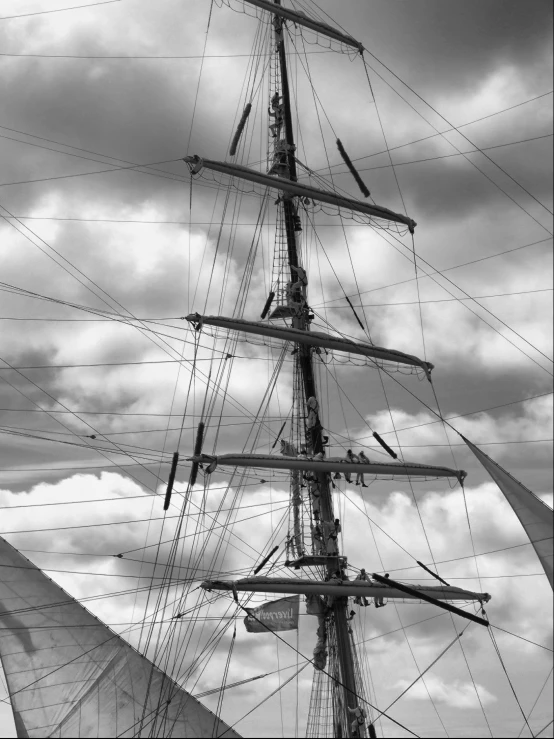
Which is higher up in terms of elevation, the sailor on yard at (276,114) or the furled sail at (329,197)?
the sailor on yard at (276,114)

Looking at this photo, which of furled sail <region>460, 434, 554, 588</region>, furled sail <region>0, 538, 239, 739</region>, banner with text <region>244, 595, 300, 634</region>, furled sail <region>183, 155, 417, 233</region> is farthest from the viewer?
furled sail <region>183, 155, 417, 233</region>

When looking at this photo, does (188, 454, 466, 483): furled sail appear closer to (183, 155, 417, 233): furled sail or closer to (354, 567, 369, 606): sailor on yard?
(354, 567, 369, 606): sailor on yard

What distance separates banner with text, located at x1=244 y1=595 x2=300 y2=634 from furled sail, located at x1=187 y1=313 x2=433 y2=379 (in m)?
8.34

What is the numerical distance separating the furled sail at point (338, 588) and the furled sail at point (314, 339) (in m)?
7.42

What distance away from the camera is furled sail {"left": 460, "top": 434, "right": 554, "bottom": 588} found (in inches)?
940

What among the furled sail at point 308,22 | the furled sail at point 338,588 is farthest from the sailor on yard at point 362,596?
the furled sail at point 308,22

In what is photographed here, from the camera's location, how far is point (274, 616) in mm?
29641

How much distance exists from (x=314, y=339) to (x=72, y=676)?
42.4 ft

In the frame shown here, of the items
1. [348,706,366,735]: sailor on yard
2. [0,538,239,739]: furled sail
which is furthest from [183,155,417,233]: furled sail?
[348,706,366,735]: sailor on yard

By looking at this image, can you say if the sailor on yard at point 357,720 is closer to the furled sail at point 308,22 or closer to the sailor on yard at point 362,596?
the sailor on yard at point 362,596

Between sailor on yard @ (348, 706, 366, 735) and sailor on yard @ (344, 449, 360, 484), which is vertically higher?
sailor on yard @ (344, 449, 360, 484)

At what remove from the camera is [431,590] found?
3011 centimetres

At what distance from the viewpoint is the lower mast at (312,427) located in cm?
2933

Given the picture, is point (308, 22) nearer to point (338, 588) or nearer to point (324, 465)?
point (324, 465)
